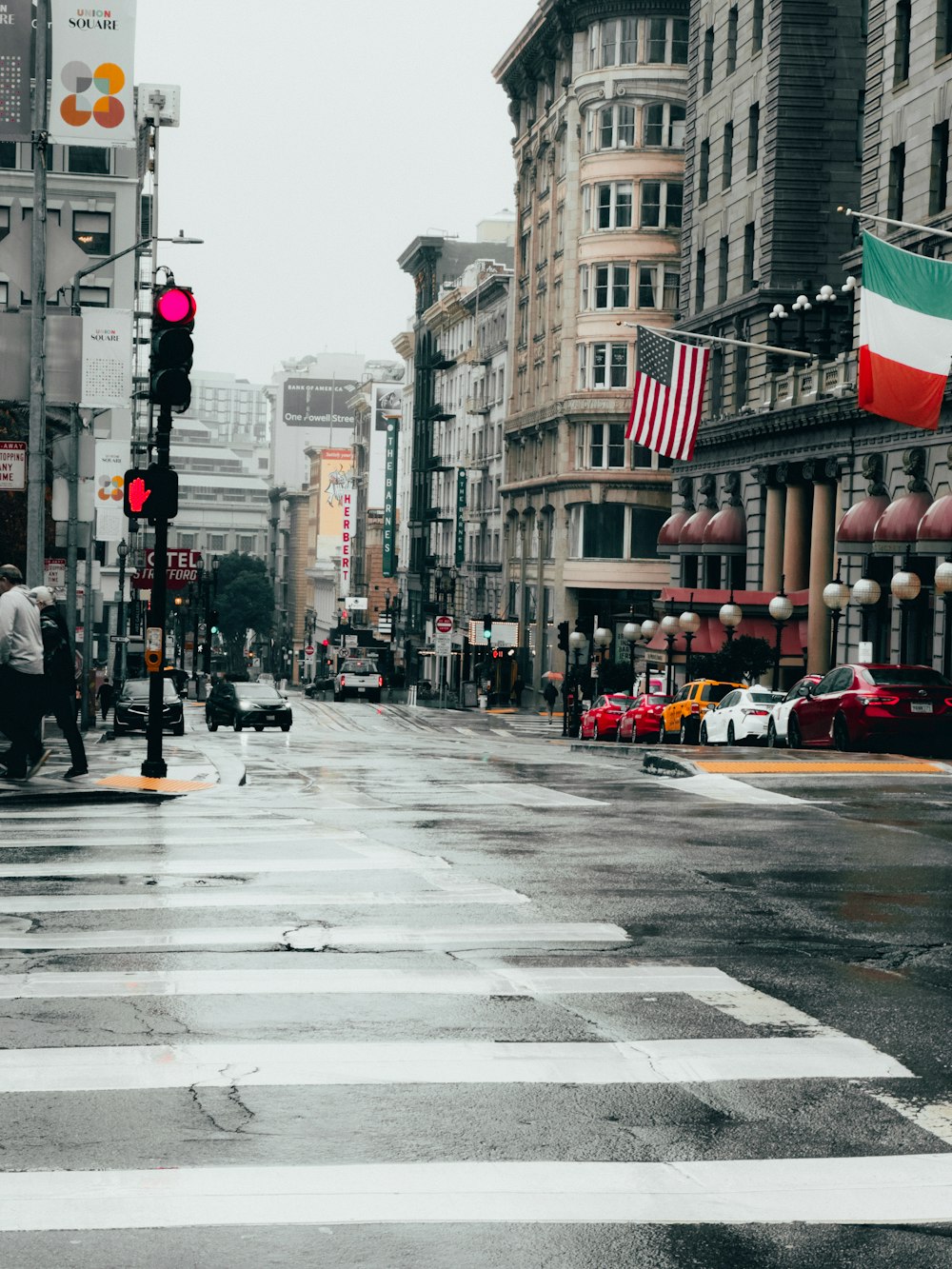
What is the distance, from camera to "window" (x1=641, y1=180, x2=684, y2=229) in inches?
2852

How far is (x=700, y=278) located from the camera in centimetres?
6075

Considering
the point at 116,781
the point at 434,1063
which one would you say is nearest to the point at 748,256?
the point at 116,781

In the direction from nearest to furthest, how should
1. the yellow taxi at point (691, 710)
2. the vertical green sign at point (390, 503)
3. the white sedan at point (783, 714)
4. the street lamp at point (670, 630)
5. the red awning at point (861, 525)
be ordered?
the white sedan at point (783, 714) < the yellow taxi at point (691, 710) < the red awning at point (861, 525) < the street lamp at point (670, 630) < the vertical green sign at point (390, 503)

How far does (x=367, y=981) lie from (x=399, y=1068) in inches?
61.1

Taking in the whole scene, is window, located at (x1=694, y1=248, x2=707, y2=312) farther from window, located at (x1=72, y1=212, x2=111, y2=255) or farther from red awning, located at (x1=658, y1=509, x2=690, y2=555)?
window, located at (x1=72, y1=212, x2=111, y2=255)

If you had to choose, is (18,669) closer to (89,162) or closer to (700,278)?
(700,278)

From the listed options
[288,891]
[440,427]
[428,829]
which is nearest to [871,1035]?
[288,891]

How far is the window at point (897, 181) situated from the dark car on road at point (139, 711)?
20.9 metres

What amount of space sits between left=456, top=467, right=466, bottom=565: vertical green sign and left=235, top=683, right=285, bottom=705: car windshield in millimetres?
49738

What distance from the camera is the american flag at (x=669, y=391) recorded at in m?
42.0

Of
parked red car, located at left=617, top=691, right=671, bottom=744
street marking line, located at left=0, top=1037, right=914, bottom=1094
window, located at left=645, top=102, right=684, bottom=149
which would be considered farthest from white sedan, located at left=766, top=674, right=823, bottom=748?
→ window, located at left=645, top=102, right=684, bottom=149

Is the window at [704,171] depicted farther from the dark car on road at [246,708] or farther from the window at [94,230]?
the window at [94,230]

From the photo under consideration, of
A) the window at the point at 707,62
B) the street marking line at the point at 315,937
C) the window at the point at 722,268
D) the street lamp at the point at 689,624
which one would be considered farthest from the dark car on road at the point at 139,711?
the window at the point at 707,62

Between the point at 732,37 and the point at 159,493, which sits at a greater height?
the point at 732,37
